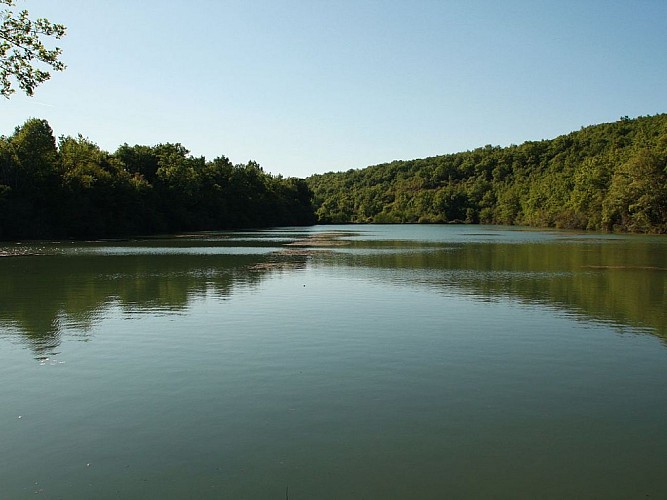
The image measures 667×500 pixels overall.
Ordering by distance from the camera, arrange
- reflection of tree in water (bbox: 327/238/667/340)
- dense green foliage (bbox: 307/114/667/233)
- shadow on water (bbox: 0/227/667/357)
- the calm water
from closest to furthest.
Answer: the calm water → shadow on water (bbox: 0/227/667/357) → reflection of tree in water (bbox: 327/238/667/340) → dense green foliage (bbox: 307/114/667/233)

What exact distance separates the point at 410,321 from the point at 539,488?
1038 cm

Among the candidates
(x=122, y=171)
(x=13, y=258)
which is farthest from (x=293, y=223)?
(x=13, y=258)

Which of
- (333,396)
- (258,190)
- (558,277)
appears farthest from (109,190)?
(333,396)

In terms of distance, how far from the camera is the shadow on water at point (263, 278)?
1817cm

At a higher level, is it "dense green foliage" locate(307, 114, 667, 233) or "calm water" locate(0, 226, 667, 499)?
"dense green foliage" locate(307, 114, 667, 233)

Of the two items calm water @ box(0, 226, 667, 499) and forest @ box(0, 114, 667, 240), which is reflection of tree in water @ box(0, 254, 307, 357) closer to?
calm water @ box(0, 226, 667, 499)

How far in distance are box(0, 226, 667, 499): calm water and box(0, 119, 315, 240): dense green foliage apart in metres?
49.6

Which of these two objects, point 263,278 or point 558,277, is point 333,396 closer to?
point 263,278

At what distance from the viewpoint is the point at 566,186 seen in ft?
412

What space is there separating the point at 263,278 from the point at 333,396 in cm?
1878

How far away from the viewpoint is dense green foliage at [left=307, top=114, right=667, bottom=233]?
8319 cm

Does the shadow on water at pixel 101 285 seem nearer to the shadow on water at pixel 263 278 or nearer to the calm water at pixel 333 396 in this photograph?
the shadow on water at pixel 263 278

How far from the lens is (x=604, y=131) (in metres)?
143

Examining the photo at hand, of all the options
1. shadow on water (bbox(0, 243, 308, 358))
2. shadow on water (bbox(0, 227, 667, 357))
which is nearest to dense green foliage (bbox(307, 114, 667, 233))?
shadow on water (bbox(0, 227, 667, 357))
